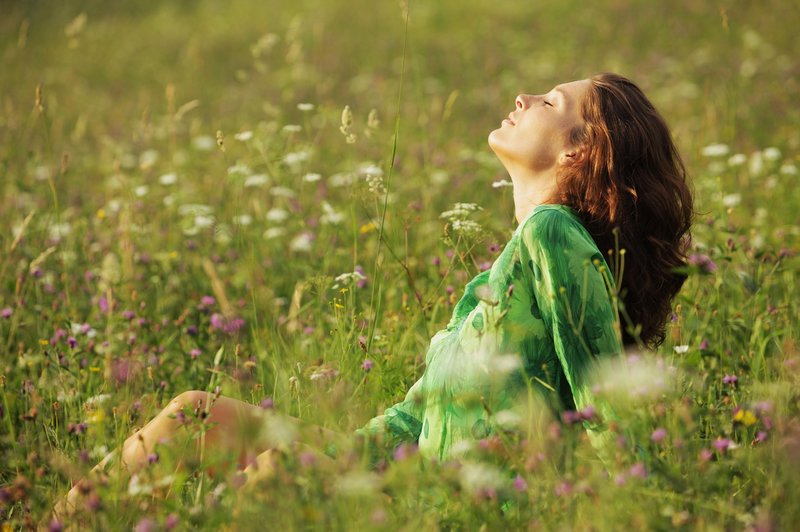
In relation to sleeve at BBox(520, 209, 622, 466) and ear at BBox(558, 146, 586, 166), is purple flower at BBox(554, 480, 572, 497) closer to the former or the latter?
sleeve at BBox(520, 209, 622, 466)

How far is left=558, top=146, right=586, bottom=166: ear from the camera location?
241 cm

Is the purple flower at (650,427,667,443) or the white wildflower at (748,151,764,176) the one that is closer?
the purple flower at (650,427,667,443)

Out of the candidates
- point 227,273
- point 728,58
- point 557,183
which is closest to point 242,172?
point 227,273

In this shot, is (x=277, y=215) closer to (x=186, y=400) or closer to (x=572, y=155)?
(x=186, y=400)

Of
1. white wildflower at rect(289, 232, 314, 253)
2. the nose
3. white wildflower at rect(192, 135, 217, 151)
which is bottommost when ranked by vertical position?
white wildflower at rect(192, 135, 217, 151)

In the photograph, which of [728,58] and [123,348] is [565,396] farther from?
[728,58]

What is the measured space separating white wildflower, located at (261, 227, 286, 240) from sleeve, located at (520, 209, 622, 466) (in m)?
1.93

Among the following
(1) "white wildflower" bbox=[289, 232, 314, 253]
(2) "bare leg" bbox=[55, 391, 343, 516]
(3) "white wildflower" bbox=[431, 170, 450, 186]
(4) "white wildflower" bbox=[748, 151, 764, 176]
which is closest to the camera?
(2) "bare leg" bbox=[55, 391, 343, 516]

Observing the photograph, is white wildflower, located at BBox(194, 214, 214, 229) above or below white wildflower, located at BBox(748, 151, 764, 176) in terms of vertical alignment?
below

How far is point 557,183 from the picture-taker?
2418 millimetres

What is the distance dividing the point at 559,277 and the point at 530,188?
467mm

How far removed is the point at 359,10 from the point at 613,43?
4.17m

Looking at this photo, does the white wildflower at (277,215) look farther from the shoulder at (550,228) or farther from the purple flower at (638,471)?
the purple flower at (638,471)

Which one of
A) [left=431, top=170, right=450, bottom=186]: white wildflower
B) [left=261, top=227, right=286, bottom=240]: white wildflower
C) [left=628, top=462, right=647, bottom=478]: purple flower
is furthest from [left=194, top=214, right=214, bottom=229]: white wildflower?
[left=628, top=462, right=647, bottom=478]: purple flower
